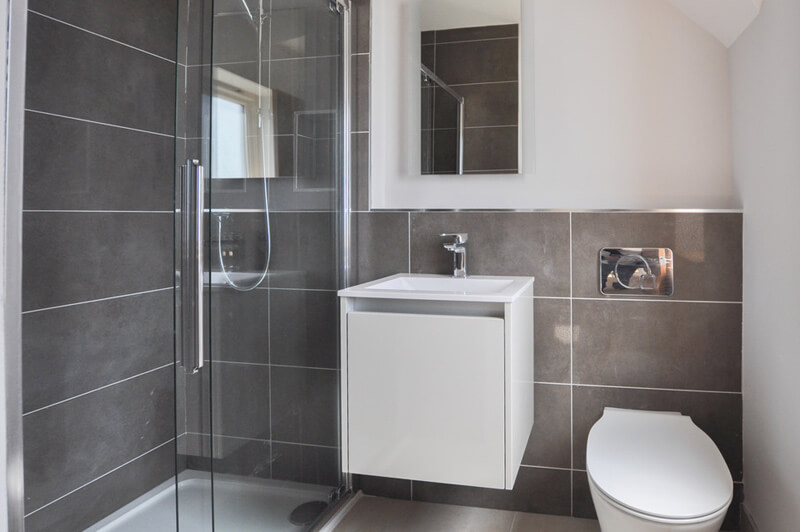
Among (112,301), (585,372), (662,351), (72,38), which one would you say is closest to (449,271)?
(585,372)

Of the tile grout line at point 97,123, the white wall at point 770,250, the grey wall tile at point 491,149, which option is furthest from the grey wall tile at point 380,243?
the white wall at point 770,250

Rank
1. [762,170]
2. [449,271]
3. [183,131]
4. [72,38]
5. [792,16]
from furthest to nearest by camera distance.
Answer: [449,271] < [72,38] < [762,170] < [792,16] < [183,131]

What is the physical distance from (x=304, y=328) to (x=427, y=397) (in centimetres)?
45

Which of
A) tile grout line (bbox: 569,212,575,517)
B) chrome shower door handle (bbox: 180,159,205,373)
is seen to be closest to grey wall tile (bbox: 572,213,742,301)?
tile grout line (bbox: 569,212,575,517)

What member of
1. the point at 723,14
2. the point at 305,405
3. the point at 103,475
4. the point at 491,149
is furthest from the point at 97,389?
the point at 723,14

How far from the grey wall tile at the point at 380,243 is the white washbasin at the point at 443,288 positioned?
7cm

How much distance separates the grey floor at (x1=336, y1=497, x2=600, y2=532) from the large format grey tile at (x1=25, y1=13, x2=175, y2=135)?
1615 millimetres

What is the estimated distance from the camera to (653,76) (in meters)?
2.12

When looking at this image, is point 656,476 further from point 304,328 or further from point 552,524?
point 304,328

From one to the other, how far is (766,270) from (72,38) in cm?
223

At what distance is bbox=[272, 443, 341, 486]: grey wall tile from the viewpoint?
5.70ft

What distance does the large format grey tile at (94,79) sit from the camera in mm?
1812

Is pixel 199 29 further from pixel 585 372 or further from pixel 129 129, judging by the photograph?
pixel 585 372

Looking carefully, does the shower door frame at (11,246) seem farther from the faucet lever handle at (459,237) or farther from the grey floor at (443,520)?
the faucet lever handle at (459,237)
